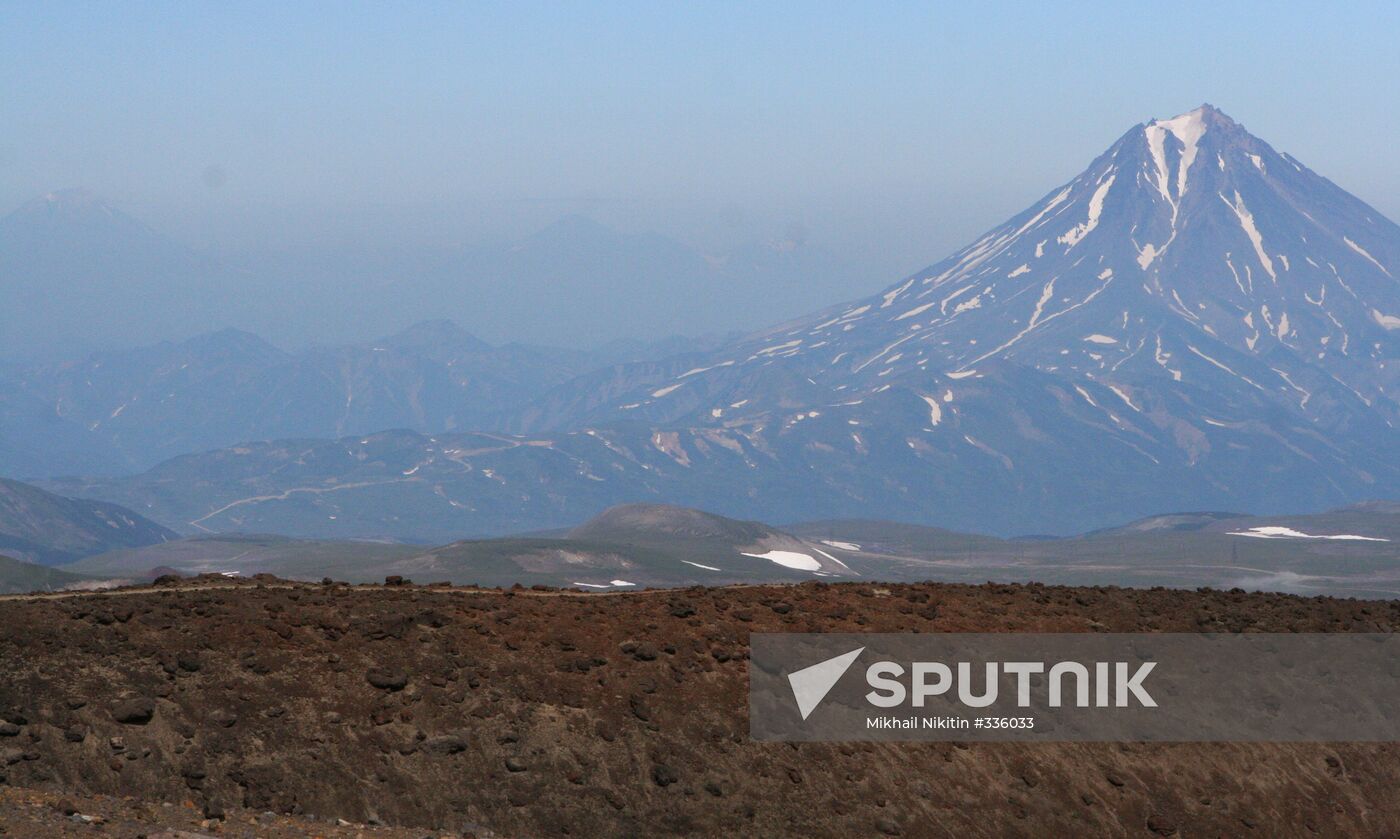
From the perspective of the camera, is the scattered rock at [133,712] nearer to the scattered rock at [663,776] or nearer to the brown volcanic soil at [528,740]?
the brown volcanic soil at [528,740]

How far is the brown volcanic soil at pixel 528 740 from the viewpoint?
25.2 meters

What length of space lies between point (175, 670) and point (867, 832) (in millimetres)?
11063

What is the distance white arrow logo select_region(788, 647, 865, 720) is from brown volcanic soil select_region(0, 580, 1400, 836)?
3.57ft

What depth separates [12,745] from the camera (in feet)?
79.5

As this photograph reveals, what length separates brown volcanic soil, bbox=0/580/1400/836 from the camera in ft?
82.8

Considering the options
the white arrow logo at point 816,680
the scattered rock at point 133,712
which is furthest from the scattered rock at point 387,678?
the white arrow logo at point 816,680

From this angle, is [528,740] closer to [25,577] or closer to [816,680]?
[816,680]

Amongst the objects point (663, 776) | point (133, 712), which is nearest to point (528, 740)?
point (663, 776)

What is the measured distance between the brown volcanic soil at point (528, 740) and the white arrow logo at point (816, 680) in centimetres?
109

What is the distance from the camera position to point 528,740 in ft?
89.7

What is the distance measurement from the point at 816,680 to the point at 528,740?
583 cm

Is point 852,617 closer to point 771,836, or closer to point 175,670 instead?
point 771,836

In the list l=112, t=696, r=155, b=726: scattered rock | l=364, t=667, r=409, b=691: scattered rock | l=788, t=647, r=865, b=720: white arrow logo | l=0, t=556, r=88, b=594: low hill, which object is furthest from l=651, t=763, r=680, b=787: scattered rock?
l=0, t=556, r=88, b=594: low hill

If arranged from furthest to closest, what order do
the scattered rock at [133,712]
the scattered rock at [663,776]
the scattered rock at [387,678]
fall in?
the scattered rock at [387,678] → the scattered rock at [663,776] → the scattered rock at [133,712]
